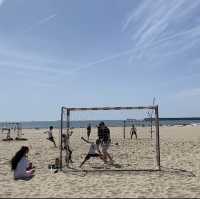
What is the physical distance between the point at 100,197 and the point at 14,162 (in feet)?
13.6

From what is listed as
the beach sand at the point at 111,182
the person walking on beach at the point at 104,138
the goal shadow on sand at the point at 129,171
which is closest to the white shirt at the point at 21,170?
the beach sand at the point at 111,182

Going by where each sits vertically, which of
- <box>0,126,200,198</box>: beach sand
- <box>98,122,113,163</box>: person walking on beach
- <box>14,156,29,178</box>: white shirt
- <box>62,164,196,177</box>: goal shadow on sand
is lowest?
<box>0,126,200,198</box>: beach sand

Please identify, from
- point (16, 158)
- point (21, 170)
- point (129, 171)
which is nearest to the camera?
point (21, 170)

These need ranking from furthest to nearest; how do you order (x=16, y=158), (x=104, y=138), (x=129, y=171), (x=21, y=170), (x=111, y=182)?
(x=104, y=138) → (x=129, y=171) → (x=16, y=158) → (x=21, y=170) → (x=111, y=182)

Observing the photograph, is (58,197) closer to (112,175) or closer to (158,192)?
(158,192)

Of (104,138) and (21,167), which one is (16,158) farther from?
(104,138)

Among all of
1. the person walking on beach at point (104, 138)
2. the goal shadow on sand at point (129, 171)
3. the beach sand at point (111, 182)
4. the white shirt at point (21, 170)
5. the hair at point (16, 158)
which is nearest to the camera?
the beach sand at point (111, 182)

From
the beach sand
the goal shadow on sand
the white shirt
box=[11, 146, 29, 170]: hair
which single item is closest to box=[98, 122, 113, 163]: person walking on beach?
the beach sand

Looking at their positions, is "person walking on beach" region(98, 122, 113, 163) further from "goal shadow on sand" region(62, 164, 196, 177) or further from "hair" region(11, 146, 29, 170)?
"hair" region(11, 146, 29, 170)

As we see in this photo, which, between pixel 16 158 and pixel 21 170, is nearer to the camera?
pixel 21 170

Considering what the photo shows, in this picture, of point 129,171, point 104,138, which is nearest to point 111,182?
point 129,171

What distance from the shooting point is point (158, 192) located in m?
10.6

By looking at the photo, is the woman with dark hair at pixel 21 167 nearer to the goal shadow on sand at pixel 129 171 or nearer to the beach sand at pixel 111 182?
the beach sand at pixel 111 182

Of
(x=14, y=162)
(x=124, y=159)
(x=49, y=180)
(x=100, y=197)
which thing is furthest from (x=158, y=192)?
(x=124, y=159)
